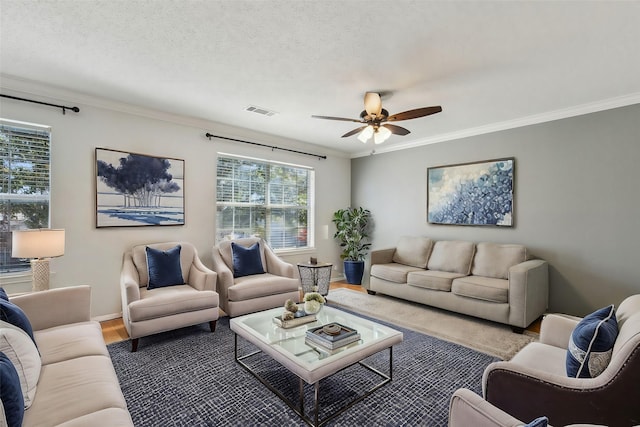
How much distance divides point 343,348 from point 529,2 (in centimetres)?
249

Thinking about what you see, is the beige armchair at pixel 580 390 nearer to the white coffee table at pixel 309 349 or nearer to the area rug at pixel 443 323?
the white coffee table at pixel 309 349

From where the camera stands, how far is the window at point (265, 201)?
15.0 ft

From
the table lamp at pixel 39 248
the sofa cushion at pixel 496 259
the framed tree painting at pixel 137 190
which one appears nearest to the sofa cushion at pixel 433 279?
the sofa cushion at pixel 496 259

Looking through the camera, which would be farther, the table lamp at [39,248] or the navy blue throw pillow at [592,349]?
the table lamp at [39,248]

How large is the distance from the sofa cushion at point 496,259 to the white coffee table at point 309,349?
233cm

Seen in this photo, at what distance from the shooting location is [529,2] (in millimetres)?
1832

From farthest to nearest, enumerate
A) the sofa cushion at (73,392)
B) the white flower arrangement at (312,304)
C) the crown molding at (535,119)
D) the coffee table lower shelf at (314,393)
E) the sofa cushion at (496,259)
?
the sofa cushion at (496,259) < the crown molding at (535,119) < the white flower arrangement at (312,304) < the coffee table lower shelf at (314,393) < the sofa cushion at (73,392)

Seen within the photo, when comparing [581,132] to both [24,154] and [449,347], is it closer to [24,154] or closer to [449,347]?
[449,347]

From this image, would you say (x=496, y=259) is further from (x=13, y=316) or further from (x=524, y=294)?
(x=13, y=316)

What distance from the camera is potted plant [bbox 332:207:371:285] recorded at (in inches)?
220

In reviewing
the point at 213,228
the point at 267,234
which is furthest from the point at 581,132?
the point at 213,228

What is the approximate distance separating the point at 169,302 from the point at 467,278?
347 cm

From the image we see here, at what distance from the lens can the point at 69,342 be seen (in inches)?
77.1

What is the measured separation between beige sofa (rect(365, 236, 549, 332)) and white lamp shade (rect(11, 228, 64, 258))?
3.83m
